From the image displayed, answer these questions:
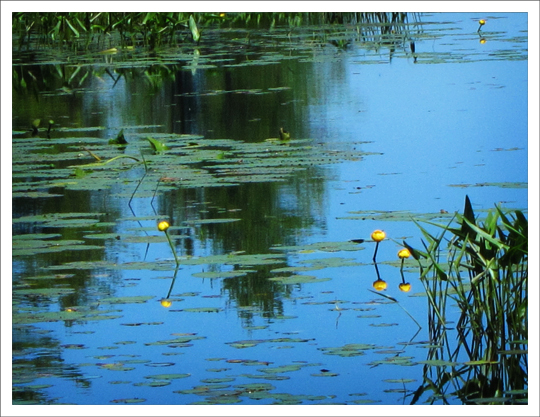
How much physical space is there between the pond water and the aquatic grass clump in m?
0.09

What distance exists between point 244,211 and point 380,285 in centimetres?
99

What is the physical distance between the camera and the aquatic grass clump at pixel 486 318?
2896mm

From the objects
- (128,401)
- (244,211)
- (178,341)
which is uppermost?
(244,211)

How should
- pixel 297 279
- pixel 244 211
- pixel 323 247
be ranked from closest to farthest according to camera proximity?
pixel 297 279 → pixel 323 247 → pixel 244 211

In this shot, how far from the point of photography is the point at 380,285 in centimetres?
344

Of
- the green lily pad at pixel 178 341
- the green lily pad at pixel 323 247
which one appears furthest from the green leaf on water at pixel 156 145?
the green lily pad at pixel 178 341

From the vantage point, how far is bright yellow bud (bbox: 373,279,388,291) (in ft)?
11.2

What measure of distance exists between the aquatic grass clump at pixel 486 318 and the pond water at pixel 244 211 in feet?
0.29

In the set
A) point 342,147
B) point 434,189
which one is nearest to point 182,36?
point 342,147

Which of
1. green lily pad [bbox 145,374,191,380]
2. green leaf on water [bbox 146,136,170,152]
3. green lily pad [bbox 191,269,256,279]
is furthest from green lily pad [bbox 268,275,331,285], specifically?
green leaf on water [bbox 146,136,170,152]

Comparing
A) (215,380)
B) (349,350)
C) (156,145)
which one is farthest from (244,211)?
(215,380)

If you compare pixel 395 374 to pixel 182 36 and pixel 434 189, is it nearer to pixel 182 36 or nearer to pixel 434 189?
pixel 434 189

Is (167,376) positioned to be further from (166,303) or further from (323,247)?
(323,247)

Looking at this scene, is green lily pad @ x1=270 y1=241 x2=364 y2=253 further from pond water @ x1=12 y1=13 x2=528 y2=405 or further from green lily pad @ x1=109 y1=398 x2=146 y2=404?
green lily pad @ x1=109 y1=398 x2=146 y2=404
